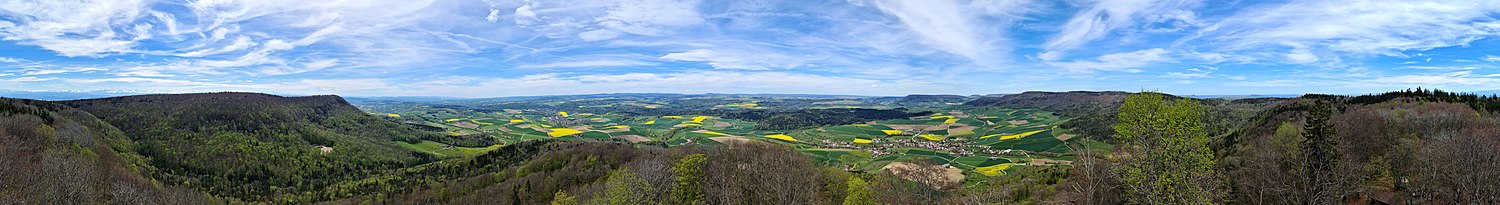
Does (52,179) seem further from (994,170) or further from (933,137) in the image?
(933,137)

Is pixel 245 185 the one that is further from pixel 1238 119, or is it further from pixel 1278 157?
pixel 1238 119

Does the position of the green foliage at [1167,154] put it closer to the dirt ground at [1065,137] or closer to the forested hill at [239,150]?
the dirt ground at [1065,137]

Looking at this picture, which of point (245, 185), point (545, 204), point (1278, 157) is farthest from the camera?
point (245, 185)

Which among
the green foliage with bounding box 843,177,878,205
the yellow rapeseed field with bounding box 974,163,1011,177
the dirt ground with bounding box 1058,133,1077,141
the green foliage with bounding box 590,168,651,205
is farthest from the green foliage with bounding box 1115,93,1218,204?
the dirt ground with bounding box 1058,133,1077,141

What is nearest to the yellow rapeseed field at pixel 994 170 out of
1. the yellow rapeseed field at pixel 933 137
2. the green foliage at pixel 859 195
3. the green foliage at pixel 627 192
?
the yellow rapeseed field at pixel 933 137

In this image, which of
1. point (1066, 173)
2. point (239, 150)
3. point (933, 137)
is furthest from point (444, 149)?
point (1066, 173)

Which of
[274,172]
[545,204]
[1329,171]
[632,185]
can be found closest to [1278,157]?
[1329,171]
